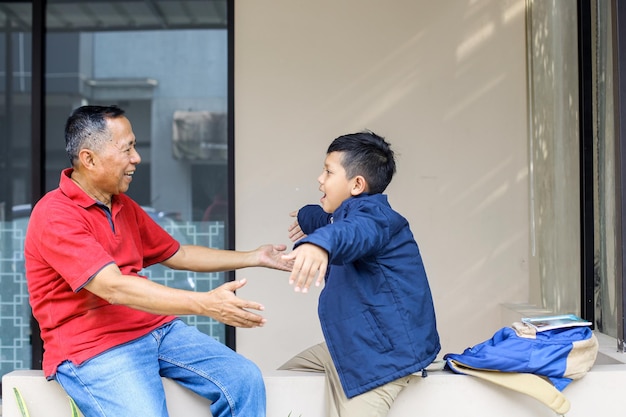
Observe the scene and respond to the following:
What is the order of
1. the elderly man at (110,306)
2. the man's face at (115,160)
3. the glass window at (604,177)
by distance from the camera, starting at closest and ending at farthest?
the elderly man at (110,306) < the man's face at (115,160) < the glass window at (604,177)

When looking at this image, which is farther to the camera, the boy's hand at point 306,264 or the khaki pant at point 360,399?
the khaki pant at point 360,399

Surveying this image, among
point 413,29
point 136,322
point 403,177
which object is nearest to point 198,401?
point 136,322

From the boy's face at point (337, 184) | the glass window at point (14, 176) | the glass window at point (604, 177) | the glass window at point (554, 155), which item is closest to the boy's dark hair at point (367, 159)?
the boy's face at point (337, 184)

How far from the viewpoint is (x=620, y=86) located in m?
2.95

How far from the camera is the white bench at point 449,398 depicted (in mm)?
2742

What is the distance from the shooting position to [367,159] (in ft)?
9.34

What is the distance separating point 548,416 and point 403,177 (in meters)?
2.13

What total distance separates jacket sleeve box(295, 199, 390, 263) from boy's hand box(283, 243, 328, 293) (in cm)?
2

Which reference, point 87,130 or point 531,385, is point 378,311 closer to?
point 531,385

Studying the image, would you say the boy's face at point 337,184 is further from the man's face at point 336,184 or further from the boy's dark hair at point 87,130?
the boy's dark hair at point 87,130

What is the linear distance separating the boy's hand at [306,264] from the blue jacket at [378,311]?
249 mm

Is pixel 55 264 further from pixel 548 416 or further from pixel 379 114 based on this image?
pixel 379 114

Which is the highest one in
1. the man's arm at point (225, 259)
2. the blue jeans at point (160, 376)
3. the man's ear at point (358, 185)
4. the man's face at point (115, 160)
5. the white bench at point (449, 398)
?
the man's face at point (115, 160)

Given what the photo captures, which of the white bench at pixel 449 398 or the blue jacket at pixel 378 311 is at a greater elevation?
the blue jacket at pixel 378 311
